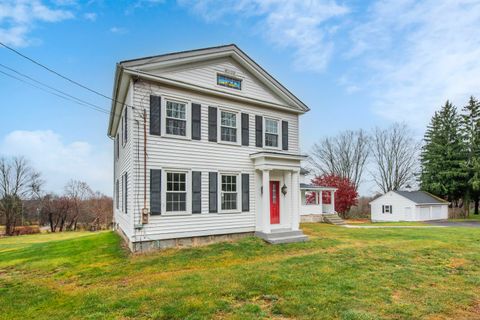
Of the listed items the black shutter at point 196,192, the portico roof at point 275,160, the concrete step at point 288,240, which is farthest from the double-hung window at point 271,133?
the concrete step at point 288,240

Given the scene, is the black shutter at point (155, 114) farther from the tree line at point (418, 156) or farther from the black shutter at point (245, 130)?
the tree line at point (418, 156)

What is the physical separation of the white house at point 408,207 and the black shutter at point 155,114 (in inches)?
1105

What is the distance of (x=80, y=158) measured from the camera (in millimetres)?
29156

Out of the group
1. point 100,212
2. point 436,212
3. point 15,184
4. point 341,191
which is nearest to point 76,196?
point 100,212

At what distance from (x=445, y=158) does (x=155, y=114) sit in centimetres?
3629

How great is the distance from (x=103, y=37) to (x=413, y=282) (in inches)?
584

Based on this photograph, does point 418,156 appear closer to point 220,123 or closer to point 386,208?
point 386,208

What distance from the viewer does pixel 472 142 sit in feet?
109

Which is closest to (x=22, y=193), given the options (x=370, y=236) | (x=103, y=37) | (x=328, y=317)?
(x=103, y=37)

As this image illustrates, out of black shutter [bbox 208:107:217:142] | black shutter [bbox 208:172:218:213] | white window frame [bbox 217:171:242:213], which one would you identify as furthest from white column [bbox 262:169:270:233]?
black shutter [bbox 208:107:217:142]

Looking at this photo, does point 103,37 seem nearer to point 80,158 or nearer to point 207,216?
point 207,216

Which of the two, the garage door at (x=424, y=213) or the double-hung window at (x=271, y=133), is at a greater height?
the double-hung window at (x=271, y=133)

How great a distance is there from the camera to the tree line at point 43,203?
35406 mm

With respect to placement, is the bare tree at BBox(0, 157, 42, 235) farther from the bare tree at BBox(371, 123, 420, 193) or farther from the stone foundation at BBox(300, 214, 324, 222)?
the bare tree at BBox(371, 123, 420, 193)
